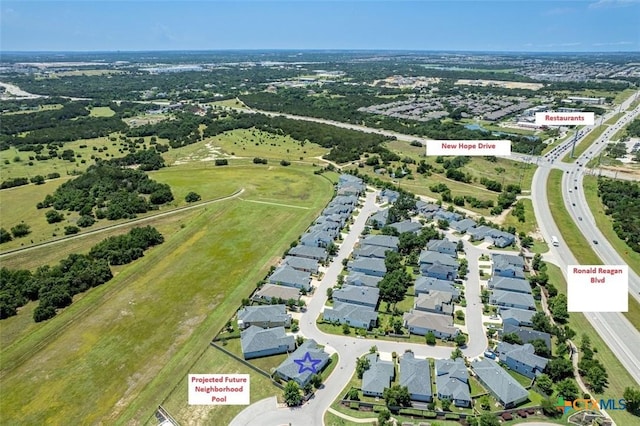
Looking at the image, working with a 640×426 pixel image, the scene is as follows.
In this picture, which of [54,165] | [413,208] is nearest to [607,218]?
[413,208]

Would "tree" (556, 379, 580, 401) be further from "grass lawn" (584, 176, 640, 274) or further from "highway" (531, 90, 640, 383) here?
"grass lawn" (584, 176, 640, 274)

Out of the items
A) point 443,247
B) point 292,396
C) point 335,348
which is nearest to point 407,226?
point 443,247

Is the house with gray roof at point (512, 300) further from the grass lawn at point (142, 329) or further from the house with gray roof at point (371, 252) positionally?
the grass lawn at point (142, 329)

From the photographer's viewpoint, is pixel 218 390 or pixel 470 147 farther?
pixel 470 147

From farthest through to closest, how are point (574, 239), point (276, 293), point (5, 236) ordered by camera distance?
point (5, 236)
point (574, 239)
point (276, 293)

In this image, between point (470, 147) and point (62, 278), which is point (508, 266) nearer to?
point (470, 147)

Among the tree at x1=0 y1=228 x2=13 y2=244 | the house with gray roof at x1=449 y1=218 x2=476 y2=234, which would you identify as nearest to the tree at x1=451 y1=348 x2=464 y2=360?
the house with gray roof at x1=449 y1=218 x2=476 y2=234
